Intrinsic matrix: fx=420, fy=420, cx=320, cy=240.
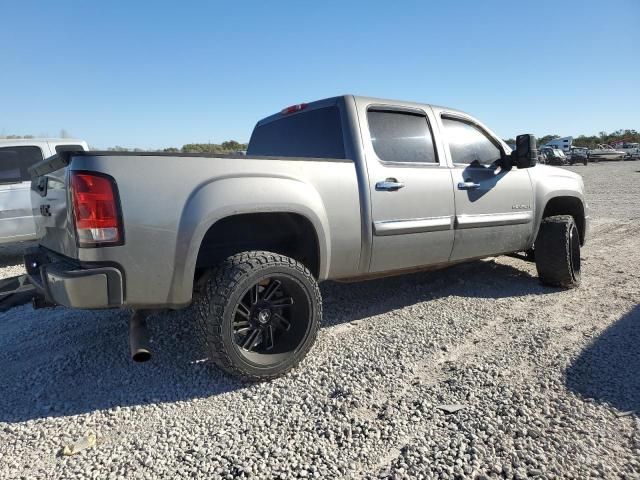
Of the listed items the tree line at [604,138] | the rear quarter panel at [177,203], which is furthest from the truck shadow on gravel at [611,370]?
the tree line at [604,138]

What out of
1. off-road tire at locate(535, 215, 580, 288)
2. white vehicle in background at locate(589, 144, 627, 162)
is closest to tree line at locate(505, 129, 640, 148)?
white vehicle in background at locate(589, 144, 627, 162)

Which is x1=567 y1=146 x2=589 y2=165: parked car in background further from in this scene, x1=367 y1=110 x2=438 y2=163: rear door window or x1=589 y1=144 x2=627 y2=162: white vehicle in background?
x1=367 y1=110 x2=438 y2=163: rear door window

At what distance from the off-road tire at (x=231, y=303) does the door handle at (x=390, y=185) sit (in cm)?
95

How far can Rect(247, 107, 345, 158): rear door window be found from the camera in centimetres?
339

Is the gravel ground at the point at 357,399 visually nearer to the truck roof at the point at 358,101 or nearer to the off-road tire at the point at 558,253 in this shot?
the off-road tire at the point at 558,253

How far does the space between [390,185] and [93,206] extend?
202 centimetres

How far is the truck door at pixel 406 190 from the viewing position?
322cm

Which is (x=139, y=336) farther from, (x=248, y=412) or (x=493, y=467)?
(x=493, y=467)

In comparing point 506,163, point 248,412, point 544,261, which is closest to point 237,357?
point 248,412

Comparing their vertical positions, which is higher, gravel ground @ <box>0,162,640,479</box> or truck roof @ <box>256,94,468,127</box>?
truck roof @ <box>256,94,468,127</box>

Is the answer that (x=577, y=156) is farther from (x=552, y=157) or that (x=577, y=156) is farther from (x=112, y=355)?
(x=112, y=355)

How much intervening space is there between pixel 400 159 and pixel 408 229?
0.60m

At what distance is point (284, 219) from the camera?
120 inches

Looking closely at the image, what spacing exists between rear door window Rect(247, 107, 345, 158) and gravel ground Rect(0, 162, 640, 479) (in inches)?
59.0
